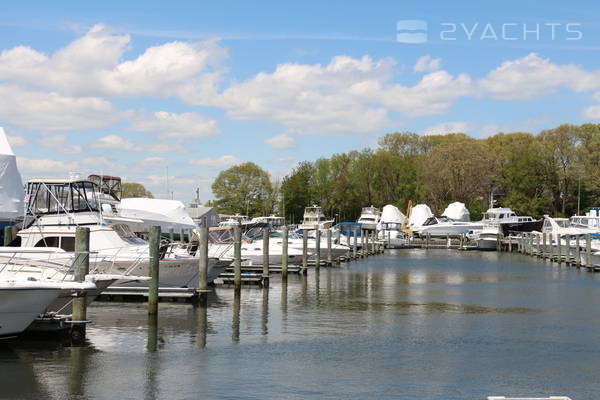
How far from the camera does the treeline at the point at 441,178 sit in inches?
4156

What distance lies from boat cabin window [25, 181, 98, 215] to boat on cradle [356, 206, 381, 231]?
77.0 metres

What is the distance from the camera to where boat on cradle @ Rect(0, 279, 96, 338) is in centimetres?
2020

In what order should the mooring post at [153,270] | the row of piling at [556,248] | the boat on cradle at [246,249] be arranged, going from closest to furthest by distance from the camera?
the mooring post at [153,270]
the boat on cradle at [246,249]
the row of piling at [556,248]

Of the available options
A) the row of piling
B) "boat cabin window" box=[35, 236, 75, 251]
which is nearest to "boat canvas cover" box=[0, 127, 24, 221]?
"boat cabin window" box=[35, 236, 75, 251]

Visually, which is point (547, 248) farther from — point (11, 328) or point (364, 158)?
point (11, 328)

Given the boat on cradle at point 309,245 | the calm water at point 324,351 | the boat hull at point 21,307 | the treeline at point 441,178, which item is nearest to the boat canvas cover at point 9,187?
the boat hull at point 21,307

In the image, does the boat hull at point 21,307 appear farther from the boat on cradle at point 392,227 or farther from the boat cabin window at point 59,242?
the boat on cradle at point 392,227

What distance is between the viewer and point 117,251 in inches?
1243

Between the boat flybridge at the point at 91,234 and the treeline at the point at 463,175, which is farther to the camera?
the treeline at the point at 463,175

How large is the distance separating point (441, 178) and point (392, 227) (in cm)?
923

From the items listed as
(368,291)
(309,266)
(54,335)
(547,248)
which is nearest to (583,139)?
(547,248)

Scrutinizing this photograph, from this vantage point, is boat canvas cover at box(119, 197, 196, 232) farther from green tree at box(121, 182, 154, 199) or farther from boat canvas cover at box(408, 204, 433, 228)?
green tree at box(121, 182, 154, 199)

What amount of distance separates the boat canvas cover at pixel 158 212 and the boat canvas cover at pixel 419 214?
68.0 metres

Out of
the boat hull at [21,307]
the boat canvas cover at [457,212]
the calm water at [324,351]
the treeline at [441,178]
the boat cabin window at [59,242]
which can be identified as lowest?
the calm water at [324,351]
